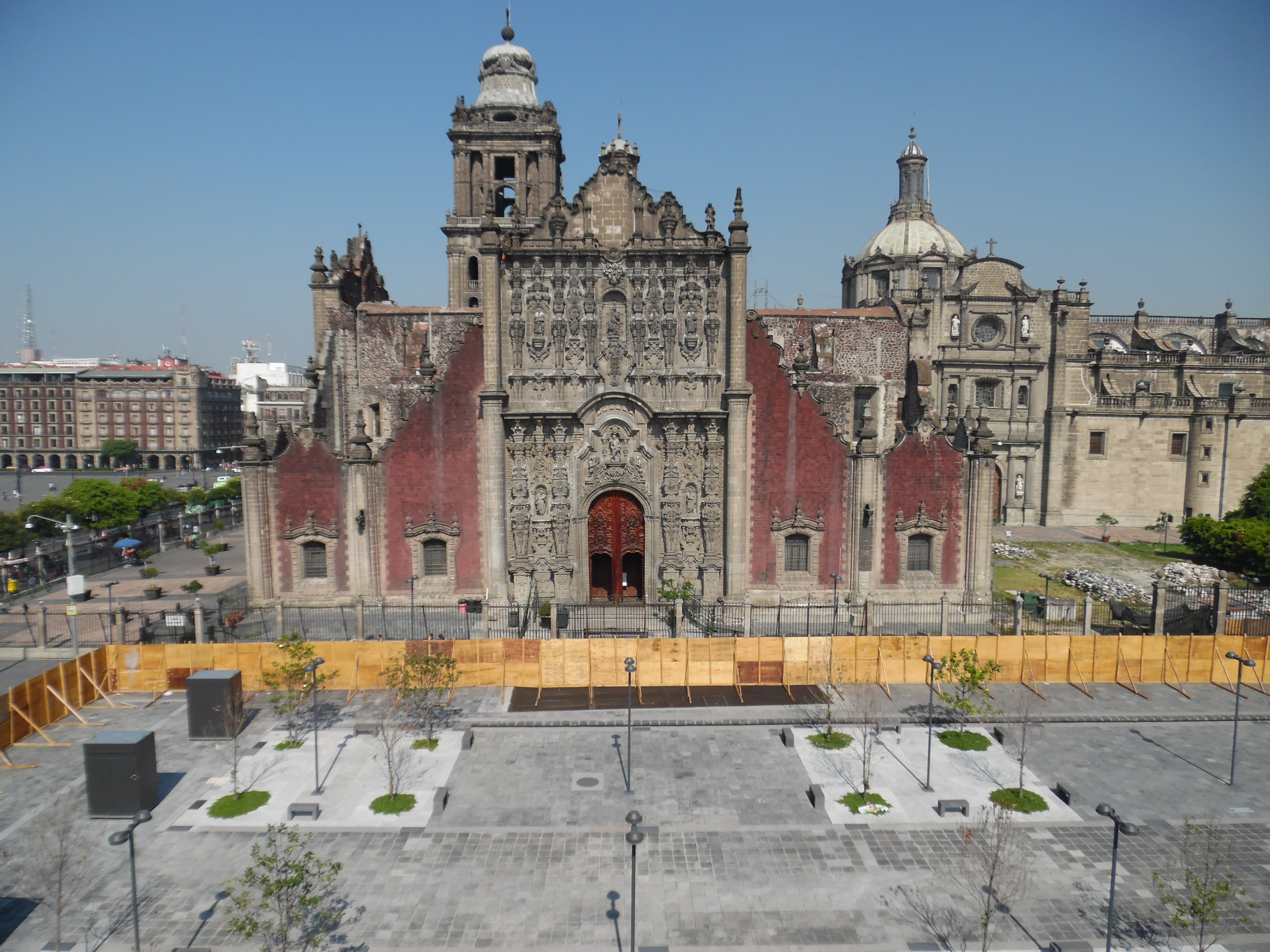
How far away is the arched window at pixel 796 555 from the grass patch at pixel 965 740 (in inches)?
519

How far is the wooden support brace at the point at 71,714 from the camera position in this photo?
2569cm

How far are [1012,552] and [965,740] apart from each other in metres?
34.0

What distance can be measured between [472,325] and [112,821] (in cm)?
2416

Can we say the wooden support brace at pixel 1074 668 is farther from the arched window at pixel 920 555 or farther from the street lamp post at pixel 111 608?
the street lamp post at pixel 111 608

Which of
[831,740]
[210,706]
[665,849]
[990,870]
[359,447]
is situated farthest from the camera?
[359,447]

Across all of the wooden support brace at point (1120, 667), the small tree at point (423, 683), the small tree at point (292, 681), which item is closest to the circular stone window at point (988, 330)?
the wooden support brace at point (1120, 667)

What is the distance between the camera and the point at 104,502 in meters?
57.6

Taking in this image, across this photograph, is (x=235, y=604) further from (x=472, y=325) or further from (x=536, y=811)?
(x=536, y=811)

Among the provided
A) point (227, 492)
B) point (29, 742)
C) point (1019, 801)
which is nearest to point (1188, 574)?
point (1019, 801)

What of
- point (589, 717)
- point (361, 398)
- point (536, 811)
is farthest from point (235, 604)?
point (536, 811)

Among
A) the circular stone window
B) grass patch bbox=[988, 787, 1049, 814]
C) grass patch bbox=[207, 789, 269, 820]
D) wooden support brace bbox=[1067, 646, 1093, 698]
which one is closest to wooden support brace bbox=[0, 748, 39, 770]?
grass patch bbox=[207, 789, 269, 820]

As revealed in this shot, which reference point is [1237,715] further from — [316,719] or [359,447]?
[359,447]

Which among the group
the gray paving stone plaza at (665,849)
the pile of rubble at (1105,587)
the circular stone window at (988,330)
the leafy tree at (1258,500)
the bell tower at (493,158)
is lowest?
the gray paving stone plaza at (665,849)

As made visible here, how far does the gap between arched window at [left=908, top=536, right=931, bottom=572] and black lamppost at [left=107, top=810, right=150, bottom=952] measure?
109 feet
